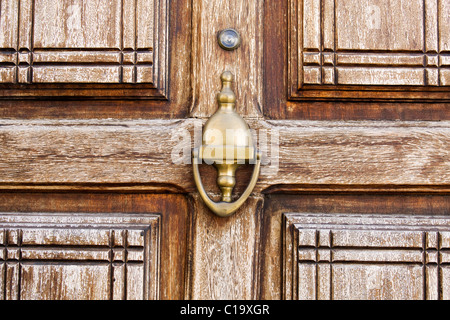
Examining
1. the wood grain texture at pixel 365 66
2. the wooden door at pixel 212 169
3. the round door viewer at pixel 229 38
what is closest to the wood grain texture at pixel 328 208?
the wooden door at pixel 212 169

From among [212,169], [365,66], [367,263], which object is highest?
[365,66]

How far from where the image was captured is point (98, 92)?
51 cm

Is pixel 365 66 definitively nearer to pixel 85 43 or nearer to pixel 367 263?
pixel 367 263

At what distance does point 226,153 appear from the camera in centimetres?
47

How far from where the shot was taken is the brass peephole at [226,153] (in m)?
0.47

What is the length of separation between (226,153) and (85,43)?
26 centimetres

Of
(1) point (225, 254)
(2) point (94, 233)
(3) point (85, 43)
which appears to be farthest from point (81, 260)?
(3) point (85, 43)

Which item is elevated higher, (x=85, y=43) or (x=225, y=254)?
(x=85, y=43)

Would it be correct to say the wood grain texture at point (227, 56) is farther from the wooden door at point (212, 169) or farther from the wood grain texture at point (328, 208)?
the wood grain texture at point (328, 208)

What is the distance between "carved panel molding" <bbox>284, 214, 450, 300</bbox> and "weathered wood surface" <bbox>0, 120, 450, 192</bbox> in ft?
0.23

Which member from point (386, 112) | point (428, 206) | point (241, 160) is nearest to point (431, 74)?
point (386, 112)

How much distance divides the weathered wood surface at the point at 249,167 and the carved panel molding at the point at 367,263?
69mm

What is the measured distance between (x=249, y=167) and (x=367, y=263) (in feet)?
0.69
